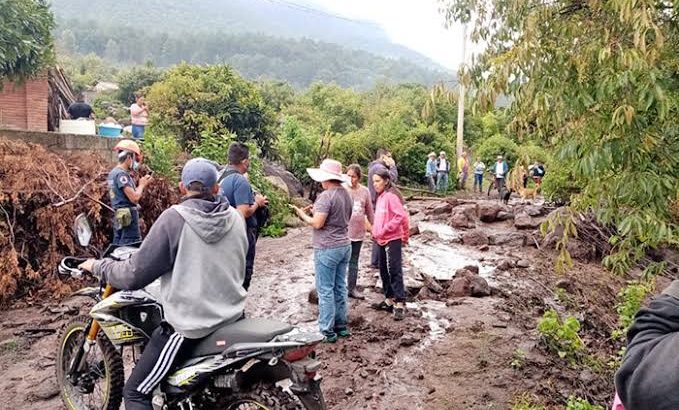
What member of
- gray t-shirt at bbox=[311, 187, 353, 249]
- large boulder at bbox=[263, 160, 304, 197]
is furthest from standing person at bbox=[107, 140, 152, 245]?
large boulder at bbox=[263, 160, 304, 197]

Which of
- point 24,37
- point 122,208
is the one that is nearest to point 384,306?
point 122,208

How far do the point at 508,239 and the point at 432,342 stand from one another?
7495 mm

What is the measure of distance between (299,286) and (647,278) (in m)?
4.49

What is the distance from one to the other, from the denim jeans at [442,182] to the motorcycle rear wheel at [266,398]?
19780 millimetres

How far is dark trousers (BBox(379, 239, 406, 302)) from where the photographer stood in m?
6.32

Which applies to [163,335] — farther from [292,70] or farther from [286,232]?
[292,70]

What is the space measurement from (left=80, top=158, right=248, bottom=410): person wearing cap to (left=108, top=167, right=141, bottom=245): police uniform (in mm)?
3065

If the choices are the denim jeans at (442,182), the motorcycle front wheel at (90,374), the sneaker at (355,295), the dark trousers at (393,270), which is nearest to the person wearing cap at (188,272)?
the motorcycle front wheel at (90,374)

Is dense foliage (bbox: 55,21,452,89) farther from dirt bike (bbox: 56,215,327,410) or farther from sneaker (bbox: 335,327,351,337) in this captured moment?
dirt bike (bbox: 56,215,327,410)

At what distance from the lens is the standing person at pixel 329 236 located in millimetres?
5461

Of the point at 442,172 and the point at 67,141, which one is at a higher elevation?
the point at 67,141

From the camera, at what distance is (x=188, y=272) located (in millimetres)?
2955

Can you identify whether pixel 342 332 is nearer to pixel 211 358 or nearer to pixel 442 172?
pixel 211 358

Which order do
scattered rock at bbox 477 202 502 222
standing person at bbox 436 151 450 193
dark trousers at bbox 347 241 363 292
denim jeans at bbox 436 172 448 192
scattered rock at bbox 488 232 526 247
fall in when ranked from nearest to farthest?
dark trousers at bbox 347 241 363 292 → scattered rock at bbox 488 232 526 247 → scattered rock at bbox 477 202 502 222 → standing person at bbox 436 151 450 193 → denim jeans at bbox 436 172 448 192
